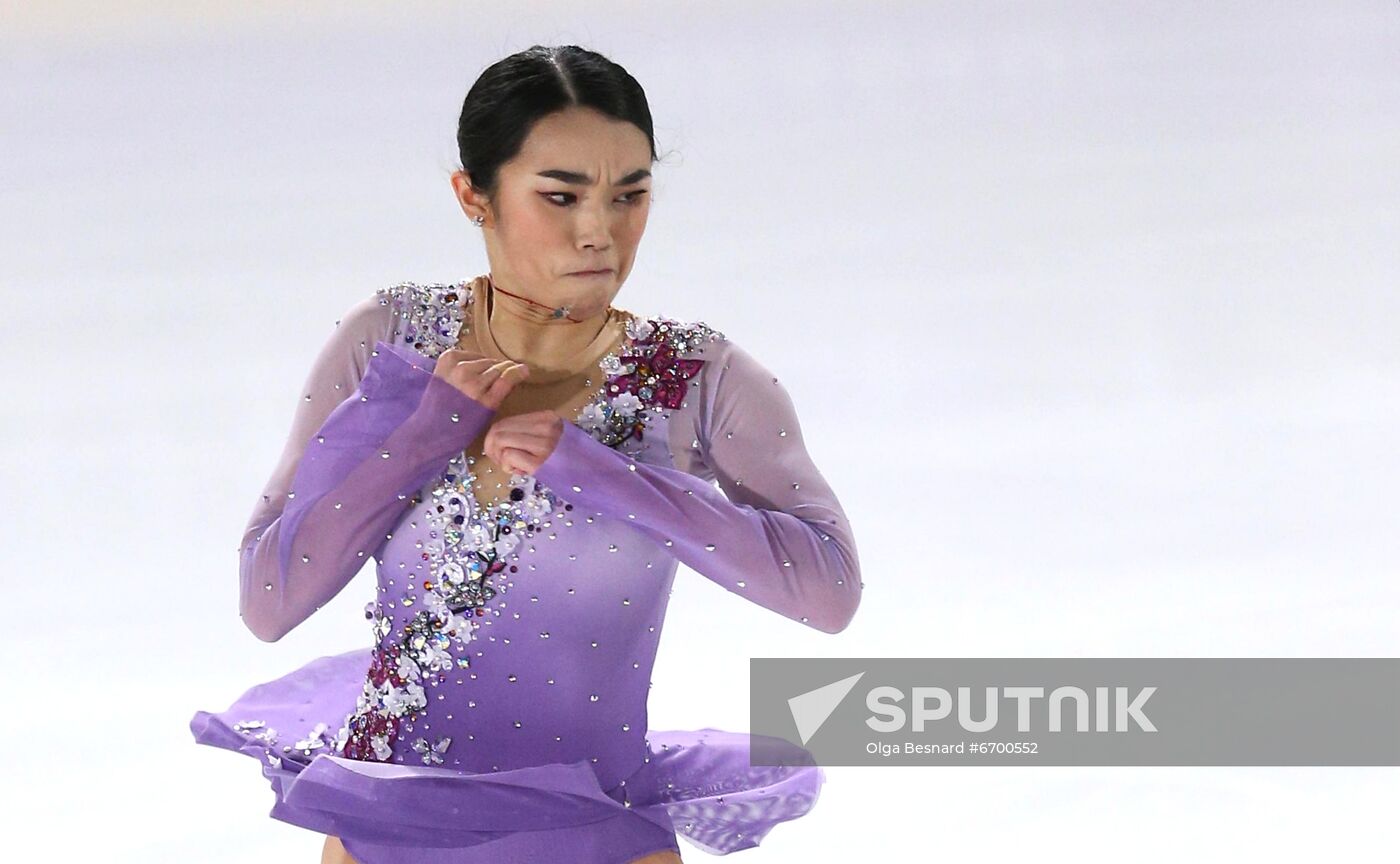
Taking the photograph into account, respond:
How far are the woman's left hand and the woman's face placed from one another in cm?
16

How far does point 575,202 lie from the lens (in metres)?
2.00

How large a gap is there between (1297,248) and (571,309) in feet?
11.6

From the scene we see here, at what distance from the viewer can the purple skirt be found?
1928 millimetres

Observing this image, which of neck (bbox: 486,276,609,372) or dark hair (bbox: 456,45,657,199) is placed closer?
dark hair (bbox: 456,45,657,199)

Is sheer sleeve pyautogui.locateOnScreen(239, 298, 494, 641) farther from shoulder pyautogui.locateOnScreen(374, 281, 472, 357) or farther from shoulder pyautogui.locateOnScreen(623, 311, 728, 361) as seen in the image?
shoulder pyautogui.locateOnScreen(623, 311, 728, 361)

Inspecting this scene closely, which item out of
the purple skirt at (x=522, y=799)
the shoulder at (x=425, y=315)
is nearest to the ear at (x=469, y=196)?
the shoulder at (x=425, y=315)

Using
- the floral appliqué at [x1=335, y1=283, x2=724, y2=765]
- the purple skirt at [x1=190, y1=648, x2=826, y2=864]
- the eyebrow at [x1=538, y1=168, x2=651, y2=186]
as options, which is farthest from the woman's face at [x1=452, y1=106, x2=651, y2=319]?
the purple skirt at [x1=190, y1=648, x2=826, y2=864]

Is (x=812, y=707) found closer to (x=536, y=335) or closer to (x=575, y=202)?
(x=536, y=335)

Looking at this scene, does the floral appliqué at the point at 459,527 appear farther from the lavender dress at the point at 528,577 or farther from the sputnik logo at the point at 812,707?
the sputnik logo at the point at 812,707

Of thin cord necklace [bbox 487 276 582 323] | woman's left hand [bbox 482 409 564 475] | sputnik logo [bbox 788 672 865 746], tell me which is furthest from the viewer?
sputnik logo [bbox 788 672 865 746]

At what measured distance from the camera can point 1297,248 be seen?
5.15 metres

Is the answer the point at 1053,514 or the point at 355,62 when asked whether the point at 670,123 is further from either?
the point at 1053,514

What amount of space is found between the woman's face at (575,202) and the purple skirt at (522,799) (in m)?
0.49

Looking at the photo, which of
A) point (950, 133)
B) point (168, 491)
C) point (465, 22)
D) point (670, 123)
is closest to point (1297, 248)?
point (950, 133)
